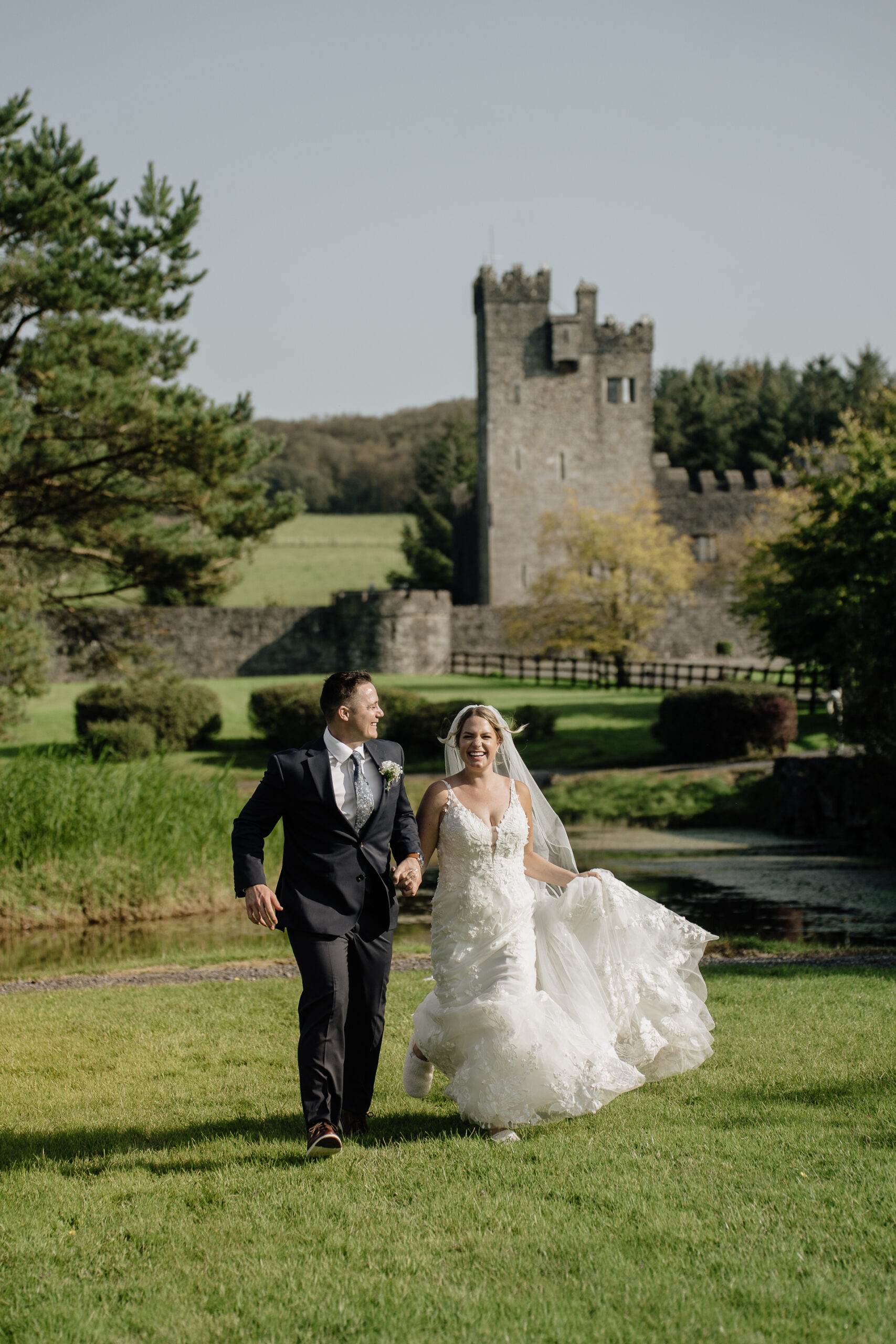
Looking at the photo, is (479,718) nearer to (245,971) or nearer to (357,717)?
(357,717)

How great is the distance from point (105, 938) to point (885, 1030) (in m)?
7.53

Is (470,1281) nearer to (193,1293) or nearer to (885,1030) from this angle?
(193,1293)

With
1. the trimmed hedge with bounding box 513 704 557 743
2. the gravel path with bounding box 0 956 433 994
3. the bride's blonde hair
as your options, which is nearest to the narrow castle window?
the trimmed hedge with bounding box 513 704 557 743

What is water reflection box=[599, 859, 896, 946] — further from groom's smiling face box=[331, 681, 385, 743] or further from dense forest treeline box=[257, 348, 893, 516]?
dense forest treeline box=[257, 348, 893, 516]

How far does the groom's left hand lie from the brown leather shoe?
0.85 metres

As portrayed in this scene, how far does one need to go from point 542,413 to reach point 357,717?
46457 mm

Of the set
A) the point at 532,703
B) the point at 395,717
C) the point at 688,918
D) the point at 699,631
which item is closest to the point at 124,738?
the point at 395,717

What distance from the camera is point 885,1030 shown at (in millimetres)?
5797

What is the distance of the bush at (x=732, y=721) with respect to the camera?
922 inches

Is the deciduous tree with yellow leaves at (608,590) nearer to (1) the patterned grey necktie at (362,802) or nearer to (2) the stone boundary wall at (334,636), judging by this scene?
(2) the stone boundary wall at (334,636)

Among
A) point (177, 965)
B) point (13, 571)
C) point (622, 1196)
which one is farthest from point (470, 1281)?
point (13, 571)

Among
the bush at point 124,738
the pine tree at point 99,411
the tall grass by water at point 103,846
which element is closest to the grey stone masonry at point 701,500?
the bush at point 124,738

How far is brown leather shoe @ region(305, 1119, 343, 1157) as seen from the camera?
4.10m

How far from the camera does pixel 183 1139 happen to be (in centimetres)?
448
